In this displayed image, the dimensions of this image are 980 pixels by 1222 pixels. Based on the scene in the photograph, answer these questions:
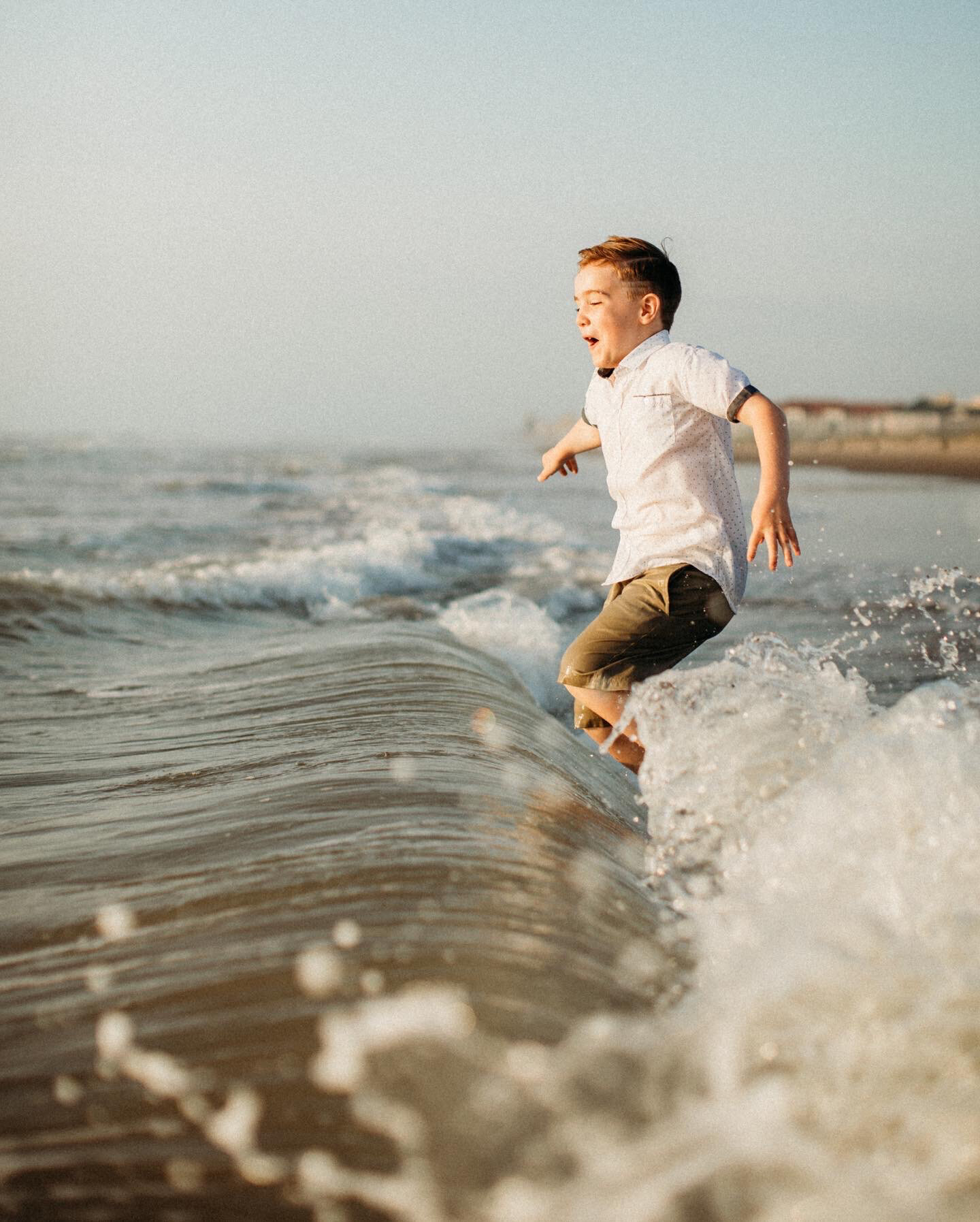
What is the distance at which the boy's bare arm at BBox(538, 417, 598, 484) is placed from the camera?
3.57 meters

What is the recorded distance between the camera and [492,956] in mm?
1590

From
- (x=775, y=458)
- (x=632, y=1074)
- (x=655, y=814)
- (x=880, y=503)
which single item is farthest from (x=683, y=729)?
(x=880, y=503)

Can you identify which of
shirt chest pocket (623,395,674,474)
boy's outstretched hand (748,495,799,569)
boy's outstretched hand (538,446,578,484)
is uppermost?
shirt chest pocket (623,395,674,474)

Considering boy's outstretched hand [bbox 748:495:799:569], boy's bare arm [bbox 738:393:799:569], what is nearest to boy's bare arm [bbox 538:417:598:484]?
boy's bare arm [bbox 738:393:799:569]

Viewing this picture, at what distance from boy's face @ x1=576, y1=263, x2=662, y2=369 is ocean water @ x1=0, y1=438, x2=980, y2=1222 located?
105 centimetres

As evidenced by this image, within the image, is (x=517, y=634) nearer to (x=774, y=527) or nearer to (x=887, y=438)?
(x=774, y=527)

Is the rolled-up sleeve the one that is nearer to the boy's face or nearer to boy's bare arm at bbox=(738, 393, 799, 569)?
boy's bare arm at bbox=(738, 393, 799, 569)

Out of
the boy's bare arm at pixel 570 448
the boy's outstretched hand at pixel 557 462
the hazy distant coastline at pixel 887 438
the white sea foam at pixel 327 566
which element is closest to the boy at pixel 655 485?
the boy's bare arm at pixel 570 448

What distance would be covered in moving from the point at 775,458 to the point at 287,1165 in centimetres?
214

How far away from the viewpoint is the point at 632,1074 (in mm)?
1349

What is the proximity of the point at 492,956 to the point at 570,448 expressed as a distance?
2420 mm

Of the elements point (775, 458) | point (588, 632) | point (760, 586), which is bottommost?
point (760, 586)

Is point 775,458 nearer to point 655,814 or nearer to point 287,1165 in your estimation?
point 655,814

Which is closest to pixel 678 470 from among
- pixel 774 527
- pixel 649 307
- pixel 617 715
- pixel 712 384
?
pixel 712 384
